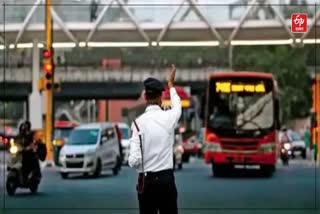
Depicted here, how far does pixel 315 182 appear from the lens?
19.0 m

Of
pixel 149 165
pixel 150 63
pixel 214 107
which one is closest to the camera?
pixel 149 165

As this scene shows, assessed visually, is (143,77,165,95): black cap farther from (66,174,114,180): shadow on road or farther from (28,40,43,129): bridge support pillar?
(28,40,43,129): bridge support pillar

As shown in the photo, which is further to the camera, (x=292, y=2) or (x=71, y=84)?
(x=71, y=84)

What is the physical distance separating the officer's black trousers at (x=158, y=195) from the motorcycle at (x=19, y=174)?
347 inches

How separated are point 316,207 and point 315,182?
368cm

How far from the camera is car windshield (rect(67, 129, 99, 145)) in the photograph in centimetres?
2695

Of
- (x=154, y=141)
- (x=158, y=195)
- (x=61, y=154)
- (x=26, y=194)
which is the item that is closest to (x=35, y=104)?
(x=61, y=154)

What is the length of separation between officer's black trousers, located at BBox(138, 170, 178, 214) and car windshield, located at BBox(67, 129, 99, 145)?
18675 millimetres

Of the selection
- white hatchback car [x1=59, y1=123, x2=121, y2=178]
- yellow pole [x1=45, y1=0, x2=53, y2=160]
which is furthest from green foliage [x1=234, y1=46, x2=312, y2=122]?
yellow pole [x1=45, y1=0, x2=53, y2=160]

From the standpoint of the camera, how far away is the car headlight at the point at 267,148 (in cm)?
2411

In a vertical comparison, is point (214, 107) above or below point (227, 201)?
above

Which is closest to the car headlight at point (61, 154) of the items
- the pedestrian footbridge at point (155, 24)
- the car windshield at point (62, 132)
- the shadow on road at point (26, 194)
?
the pedestrian footbridge at point (155, 24)

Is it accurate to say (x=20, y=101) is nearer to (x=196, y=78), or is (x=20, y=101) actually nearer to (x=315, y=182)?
(x=196, y=78)

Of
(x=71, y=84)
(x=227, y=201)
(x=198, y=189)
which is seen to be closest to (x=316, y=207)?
(x=227, y=201)
